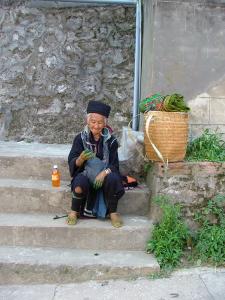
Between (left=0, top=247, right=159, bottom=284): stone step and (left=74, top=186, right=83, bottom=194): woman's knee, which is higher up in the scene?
(left=74, top=186, right=83, bottom=194): woman's knee

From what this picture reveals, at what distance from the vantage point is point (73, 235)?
4.02 m

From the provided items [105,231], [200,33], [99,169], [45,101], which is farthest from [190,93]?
[45,101]

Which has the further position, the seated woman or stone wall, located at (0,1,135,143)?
stone wall, located at (0,1,135,143)

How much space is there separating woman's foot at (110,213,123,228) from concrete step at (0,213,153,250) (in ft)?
0.14

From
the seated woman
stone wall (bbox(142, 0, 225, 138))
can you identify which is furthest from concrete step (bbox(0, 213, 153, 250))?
stone wall (bbox(142, 0, 225, 138))

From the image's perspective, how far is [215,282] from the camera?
11.9 feet

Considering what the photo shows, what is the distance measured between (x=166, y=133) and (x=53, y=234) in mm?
1495

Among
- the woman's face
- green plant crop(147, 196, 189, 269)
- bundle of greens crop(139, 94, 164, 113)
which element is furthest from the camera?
bundle of greens crop(139, 94, 164, 113)

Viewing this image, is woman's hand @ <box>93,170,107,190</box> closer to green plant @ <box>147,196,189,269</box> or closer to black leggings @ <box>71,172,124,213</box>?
black leggings @ <box>71,172,124,213</box>

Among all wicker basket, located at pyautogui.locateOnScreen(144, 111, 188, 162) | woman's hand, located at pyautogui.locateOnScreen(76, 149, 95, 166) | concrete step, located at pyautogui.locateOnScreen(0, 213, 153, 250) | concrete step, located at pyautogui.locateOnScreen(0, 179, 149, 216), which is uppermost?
wicker basket, located at pyautogui.locateOnScreen(144, 111, 188, 162)

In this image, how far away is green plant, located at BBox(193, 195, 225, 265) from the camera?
3.94 meters

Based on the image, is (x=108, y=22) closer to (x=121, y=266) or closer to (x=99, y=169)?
(x=99, y=169)

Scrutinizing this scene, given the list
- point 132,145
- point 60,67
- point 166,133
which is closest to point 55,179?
point 132,145

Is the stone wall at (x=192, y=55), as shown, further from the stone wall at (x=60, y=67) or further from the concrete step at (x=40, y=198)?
the stone wall at (x=60, y=67)
